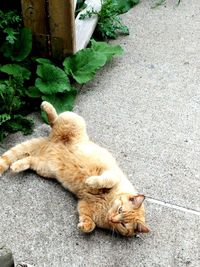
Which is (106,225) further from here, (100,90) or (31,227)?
(100,90)

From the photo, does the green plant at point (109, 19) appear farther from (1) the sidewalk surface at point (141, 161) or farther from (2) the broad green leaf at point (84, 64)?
(2) the broad green leaf at point (84, 64)

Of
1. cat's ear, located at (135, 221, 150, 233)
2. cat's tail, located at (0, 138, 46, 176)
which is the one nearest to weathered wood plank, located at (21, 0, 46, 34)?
cat's tail, located at (0, 138, 46, 176)

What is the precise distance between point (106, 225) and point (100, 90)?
60.7 inches

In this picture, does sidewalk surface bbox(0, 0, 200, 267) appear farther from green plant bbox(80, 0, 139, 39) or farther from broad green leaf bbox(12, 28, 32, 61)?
broad green leaf bbox(12, 28, 32, 61)

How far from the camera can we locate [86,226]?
3.30 meters

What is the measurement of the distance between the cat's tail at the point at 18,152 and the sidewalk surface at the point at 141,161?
8cm

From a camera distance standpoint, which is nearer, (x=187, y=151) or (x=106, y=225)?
(x=106, y=225)

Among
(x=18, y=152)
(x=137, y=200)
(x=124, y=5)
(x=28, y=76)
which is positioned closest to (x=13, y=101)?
(x=28, y=76)

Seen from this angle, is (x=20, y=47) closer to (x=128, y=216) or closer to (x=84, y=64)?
(x=84, y=64)

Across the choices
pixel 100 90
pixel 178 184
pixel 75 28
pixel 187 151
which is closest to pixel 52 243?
pixel 178 184

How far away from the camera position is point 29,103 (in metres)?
4.29

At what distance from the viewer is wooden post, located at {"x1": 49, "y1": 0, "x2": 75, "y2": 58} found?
416 centimetres

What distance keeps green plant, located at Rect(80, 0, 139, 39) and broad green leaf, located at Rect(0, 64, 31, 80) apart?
33.7 inches

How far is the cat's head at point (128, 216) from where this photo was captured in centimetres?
325
